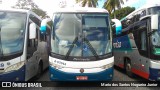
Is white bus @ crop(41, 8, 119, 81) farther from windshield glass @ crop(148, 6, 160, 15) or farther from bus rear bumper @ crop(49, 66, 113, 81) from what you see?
windshield glass @ crop(148, 6, 160, 15)

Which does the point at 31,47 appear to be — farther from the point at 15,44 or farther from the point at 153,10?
the point at 153,10

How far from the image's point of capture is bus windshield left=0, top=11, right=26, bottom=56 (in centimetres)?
918

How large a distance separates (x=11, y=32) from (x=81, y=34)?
262 centimetres

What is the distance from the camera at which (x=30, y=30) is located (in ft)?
31.7

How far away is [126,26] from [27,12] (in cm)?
621

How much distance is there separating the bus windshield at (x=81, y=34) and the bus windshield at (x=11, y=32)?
128 cm

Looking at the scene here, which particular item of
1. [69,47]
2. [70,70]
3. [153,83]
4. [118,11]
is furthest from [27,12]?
[118,11]

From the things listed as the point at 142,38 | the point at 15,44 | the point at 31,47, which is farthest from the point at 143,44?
the point at 15,44

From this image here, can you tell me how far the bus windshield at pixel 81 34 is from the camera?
9828mm

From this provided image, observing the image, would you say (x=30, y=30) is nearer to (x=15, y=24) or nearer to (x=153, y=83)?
(x=15, y=24)

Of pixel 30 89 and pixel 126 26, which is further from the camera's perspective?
pixel 126 26

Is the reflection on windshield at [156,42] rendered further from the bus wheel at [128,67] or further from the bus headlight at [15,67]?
the bus headlight at [15,67]

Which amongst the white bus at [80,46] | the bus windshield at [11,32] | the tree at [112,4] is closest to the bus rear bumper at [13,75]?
the bus windshield at [11,32]

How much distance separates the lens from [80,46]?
32.3ft
